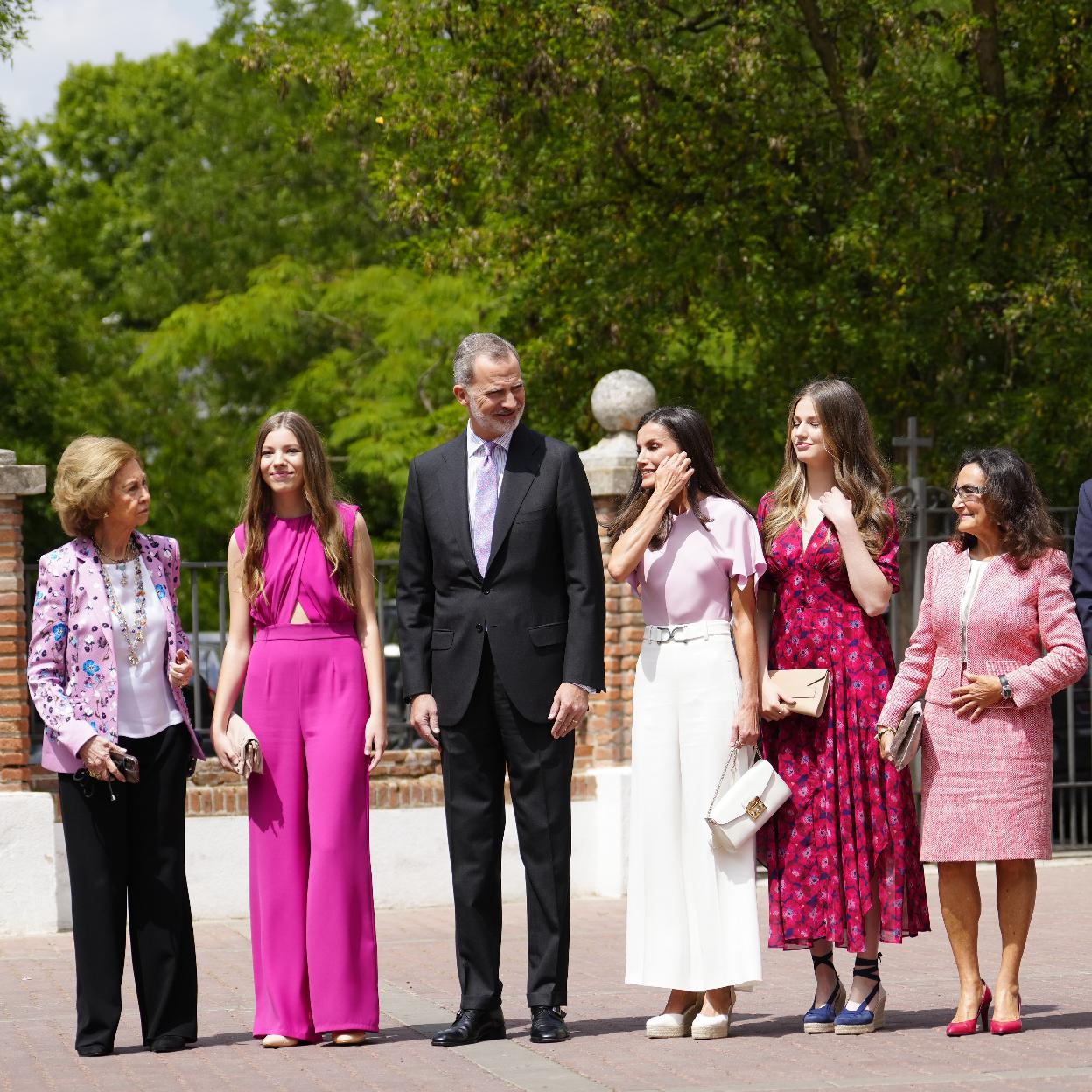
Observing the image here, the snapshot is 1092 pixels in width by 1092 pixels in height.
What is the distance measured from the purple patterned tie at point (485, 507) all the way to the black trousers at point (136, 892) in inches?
46.7

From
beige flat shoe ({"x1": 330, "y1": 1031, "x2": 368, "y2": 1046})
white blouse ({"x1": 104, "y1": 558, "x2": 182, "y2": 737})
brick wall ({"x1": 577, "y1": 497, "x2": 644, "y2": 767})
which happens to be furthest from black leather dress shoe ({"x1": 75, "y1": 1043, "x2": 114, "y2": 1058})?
brick wall ({"x1": 577, "y1": 497, "x2": 644, "y2": 767})

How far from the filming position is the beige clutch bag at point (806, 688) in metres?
6.20

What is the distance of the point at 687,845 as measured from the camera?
6.30m

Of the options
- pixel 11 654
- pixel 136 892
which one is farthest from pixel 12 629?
pixel 136 892

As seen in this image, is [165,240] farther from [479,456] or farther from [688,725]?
[688,725]

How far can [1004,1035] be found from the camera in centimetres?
622

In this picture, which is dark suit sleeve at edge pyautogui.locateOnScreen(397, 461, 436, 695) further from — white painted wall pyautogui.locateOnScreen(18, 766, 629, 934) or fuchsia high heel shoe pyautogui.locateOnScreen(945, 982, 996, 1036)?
white painted wall pyautogui.locateOnScreen(18, 766, 629, 934)

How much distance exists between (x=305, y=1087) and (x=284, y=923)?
2.59 feet

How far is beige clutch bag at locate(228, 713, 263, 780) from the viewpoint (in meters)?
6.34

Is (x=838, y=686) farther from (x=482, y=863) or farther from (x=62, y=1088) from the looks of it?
(x=62, y=1088)

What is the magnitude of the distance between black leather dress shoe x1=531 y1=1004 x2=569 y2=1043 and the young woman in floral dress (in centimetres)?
74

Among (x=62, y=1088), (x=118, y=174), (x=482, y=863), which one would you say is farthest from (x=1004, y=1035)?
(x=118, y=174)

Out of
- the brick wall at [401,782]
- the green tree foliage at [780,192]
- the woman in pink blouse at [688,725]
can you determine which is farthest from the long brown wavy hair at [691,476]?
the green tree foliage at [780,192]

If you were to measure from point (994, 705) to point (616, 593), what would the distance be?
466 cm
